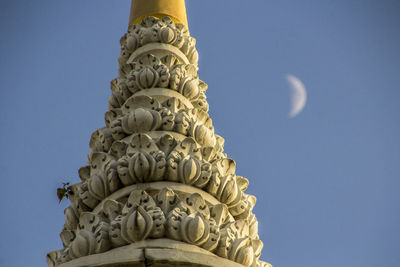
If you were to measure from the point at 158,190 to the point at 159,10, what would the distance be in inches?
152

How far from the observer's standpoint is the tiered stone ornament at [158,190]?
423 cm

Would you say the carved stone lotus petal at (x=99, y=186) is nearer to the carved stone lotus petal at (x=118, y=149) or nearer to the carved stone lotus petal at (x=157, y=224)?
the carved stone lotus petal at (x=118, y=149)

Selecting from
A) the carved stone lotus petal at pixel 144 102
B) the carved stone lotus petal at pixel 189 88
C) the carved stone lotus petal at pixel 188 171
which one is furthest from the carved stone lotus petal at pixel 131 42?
the carved stone lotus petal at pixel 188 171

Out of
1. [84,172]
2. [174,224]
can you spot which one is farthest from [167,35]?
[174,224]

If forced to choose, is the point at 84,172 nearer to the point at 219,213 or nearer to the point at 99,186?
the point at 99,186

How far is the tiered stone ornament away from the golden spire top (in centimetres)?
151

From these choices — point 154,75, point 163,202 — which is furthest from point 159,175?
point 154,75

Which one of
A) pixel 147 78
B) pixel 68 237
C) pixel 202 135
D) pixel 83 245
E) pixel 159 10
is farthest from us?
pixel 159 10

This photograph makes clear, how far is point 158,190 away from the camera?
4.80 metres

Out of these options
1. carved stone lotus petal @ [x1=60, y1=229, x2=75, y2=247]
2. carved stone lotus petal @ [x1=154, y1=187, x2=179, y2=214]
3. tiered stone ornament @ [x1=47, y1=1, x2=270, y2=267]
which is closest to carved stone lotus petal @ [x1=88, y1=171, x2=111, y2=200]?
tiered stone ornament @ [x1=47, y1=1, x2=270, y2=267]

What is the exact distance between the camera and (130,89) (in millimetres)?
6391

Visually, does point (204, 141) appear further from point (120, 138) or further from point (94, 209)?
point (94, 209)

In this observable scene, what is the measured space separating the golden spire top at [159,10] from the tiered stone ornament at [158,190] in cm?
151

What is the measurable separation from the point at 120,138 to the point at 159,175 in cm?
91
